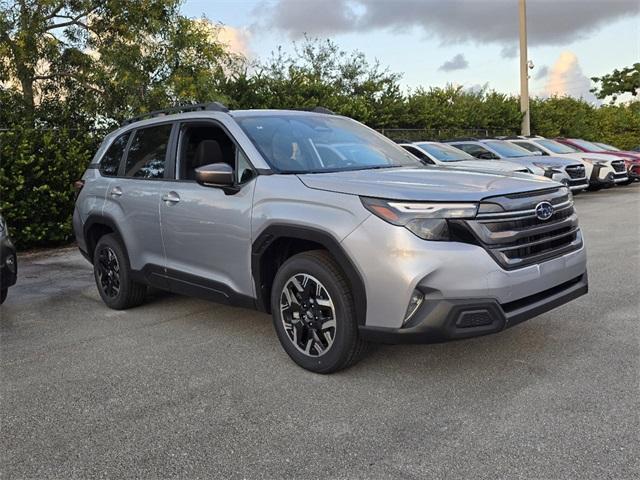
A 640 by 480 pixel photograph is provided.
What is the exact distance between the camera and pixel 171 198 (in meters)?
4.88

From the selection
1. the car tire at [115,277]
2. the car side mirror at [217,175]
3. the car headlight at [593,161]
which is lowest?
the car tire at [115,277]

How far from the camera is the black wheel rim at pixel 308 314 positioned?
375 centimetres

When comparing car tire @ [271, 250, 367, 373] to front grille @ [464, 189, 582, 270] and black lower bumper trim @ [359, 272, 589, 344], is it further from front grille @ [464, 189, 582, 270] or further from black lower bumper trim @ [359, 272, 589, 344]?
front grille @ [464, 189, 582, 270]

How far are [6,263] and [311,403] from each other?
3515mm

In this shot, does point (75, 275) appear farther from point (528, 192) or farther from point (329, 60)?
point (329, 60)

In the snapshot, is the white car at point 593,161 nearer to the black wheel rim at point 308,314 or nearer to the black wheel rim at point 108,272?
the black wheel rim at point 108,272

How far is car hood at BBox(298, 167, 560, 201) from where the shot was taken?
3.46 m

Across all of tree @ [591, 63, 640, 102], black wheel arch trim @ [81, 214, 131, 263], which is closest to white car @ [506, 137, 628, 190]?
black wheel arch trim @ [81, 214, 131, 263]

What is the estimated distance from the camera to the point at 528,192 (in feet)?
12.0

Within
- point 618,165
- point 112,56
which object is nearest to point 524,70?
point 618,165

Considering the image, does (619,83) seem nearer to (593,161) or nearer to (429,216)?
(593,161)

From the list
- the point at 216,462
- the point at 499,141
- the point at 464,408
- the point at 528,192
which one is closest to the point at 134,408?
the point at 216,462

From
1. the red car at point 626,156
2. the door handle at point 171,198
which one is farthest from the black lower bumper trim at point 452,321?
the red car at point 626,156

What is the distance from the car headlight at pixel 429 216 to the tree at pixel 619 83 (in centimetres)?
5139
